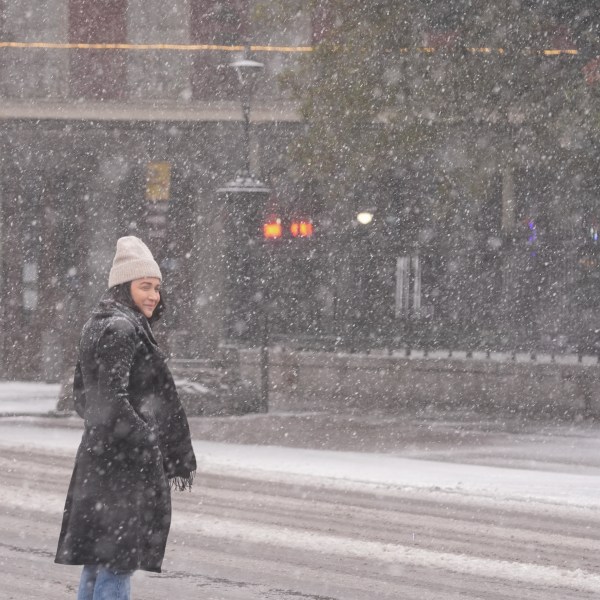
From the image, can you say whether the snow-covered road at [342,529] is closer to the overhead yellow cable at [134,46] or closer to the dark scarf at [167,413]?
the dark scarf at [167,413]

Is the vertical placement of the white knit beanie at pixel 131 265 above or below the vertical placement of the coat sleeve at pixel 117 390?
above

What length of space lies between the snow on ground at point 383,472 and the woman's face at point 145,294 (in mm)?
6495

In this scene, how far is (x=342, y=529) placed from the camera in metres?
9.20

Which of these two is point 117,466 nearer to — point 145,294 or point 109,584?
point 109,584

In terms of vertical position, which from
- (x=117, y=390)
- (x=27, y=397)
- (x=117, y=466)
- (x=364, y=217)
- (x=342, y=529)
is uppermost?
(x=364, y=217)

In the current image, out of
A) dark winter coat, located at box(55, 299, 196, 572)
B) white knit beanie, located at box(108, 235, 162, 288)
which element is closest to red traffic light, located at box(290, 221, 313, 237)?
white knit beanie, located at box(108, 235, 162, 288)

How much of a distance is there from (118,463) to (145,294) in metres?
0.68

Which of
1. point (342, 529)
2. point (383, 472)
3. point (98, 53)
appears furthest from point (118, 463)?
point (98, 53)

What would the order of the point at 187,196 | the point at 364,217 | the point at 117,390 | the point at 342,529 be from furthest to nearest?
the point at 187,196
the point at 364,217
the point at 342,529
the point at 117,390

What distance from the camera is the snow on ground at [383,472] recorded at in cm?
1128

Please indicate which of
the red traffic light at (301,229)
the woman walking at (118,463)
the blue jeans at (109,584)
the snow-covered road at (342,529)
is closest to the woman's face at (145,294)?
the woman walking at (118,463)

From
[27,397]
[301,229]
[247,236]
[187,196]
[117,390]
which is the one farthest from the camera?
[187,196]

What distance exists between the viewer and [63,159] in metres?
23.5

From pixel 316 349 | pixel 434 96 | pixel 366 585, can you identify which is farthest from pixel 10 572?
pixel 316 349
